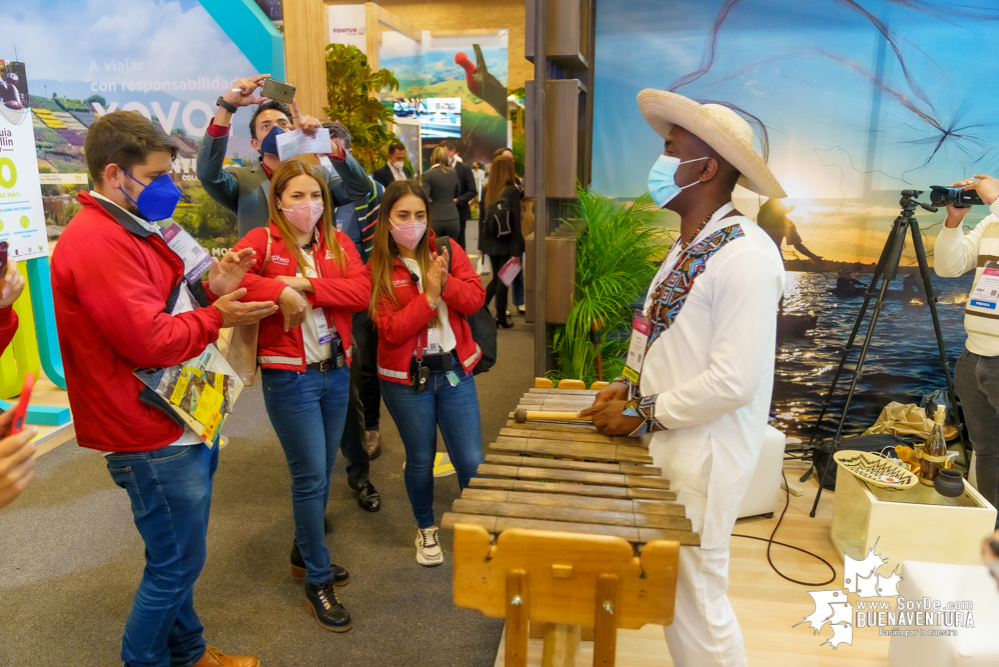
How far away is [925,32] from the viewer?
376 centimetres

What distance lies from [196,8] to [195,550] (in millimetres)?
5807

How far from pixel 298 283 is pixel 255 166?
0.94 meters

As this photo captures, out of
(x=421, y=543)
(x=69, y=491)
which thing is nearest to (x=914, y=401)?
(x=421, y=543)

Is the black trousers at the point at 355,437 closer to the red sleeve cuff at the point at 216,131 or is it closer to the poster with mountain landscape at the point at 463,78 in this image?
the red sleeve cuff at the point at 216,131

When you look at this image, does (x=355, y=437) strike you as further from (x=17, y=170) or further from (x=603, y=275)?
(x=17, y=170)

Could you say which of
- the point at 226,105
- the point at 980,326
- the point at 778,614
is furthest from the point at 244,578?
the point at 980,326

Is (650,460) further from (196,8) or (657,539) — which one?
(196,8)

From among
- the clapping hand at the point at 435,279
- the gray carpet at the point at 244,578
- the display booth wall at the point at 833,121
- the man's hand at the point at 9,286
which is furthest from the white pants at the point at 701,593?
the display booth wall at the point at 833,121

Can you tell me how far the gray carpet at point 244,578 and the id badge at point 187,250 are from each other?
1.36 meters

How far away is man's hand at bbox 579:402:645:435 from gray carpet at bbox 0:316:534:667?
1.07 metres

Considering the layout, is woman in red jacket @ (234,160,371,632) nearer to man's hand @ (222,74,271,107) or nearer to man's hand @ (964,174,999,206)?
man's hand @ (222,74,271,107)

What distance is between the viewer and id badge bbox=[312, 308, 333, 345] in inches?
94.8

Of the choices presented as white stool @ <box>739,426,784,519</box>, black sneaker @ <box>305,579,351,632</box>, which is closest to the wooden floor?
white stool @ <box>739,426,784,519</box>

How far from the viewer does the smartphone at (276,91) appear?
2.54m
